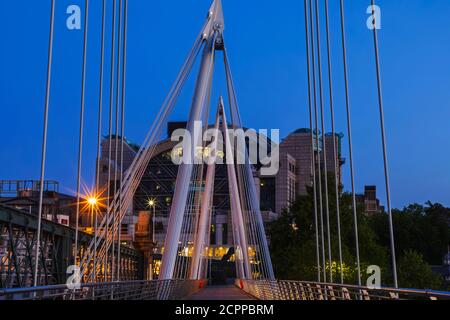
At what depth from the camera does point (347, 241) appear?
2813 inches

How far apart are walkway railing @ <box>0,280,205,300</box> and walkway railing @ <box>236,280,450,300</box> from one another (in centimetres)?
424

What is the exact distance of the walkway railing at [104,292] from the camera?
964 cm

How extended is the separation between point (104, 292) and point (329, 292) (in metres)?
5.72

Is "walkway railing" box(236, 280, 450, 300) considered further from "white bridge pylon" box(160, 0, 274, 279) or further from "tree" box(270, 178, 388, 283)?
"tree" box(270, 178, 388, 283)

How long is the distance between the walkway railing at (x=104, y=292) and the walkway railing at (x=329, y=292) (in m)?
4.24

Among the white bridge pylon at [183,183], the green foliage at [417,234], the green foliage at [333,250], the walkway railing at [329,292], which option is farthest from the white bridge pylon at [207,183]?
the green foliage at [417,234]

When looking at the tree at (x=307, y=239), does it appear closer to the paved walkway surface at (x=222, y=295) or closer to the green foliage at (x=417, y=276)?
the green foliage at (x=417, y=276)

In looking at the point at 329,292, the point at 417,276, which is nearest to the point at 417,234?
the point at 417,276

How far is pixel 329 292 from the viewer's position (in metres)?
18.7

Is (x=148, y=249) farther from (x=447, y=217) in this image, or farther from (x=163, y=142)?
(x=447, y=217)

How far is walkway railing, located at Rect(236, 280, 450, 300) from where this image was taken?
950 centimetres

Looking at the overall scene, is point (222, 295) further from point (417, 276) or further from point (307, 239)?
point (417, 276)

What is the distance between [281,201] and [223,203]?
10221mm
